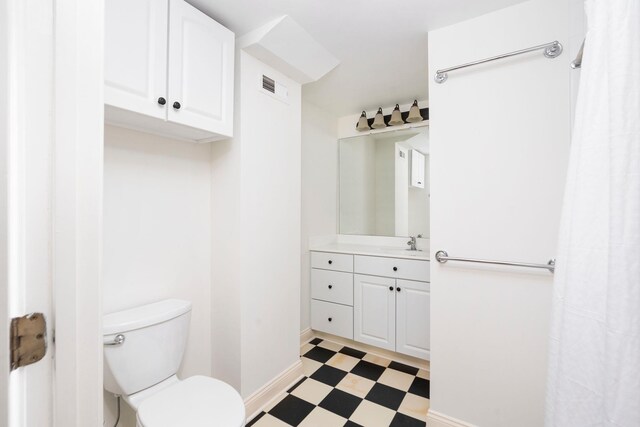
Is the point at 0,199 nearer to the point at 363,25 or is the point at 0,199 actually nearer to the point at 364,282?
the point at 363,25

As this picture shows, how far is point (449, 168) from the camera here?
149 cm

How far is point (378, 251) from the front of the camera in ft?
7.67

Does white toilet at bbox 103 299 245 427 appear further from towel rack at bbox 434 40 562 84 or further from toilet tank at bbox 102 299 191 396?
towel rack at bbox 434 40 562 84

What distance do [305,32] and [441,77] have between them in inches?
30.8

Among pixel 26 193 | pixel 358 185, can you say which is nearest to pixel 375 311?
pixel 358 185

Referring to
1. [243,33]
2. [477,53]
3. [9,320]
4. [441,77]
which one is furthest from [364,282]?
[9,320]

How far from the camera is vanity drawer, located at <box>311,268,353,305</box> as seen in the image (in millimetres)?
2307

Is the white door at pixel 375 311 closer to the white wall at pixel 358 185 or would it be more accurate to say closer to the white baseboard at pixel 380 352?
the white baseboard at pixel 380 352

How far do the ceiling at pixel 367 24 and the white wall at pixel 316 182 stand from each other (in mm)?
507

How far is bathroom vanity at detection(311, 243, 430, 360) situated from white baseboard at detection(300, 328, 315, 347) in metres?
0.10

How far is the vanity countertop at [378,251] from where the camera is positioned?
2.11 metres

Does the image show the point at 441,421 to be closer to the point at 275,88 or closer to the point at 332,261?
the point at 332,261

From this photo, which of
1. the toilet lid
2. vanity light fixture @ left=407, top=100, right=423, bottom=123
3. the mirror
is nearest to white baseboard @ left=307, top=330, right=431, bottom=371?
the mirror

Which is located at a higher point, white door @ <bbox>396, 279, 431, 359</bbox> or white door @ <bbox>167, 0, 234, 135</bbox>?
white door @ <bbox>167, 0, 234, 135</bbox>
